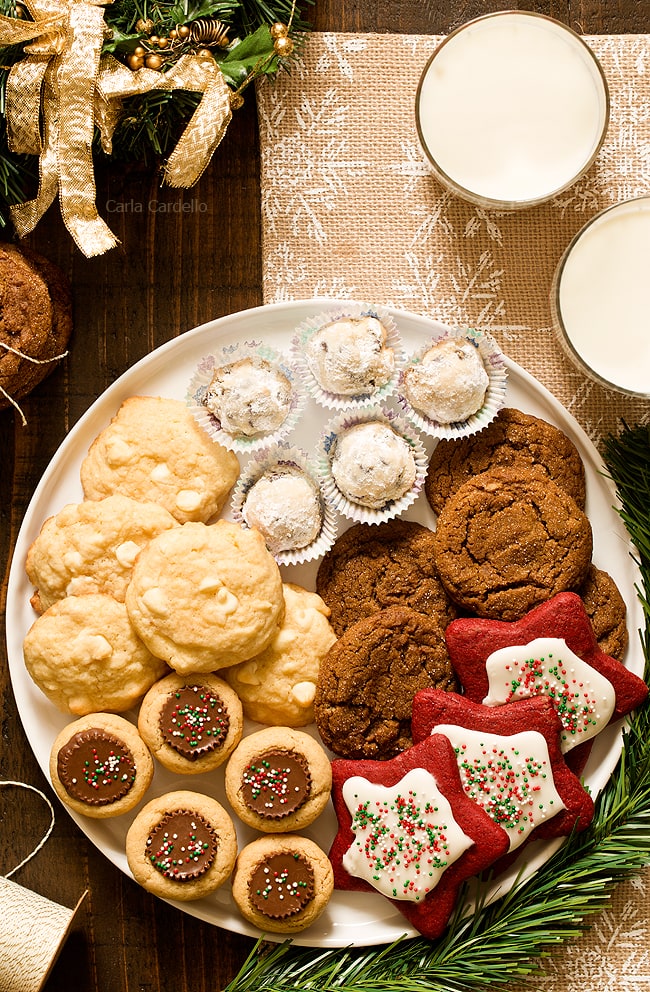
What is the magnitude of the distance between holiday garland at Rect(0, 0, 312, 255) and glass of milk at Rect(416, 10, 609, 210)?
0.40 meters

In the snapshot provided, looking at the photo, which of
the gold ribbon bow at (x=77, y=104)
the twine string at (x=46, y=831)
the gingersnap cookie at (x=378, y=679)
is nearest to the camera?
the gold ribbon bow at (x=77, y=104)

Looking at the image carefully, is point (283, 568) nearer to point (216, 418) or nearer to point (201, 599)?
point (201, 599)

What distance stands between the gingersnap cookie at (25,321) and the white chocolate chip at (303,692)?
998 mm

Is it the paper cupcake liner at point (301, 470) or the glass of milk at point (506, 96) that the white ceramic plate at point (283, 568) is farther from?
the glass of milk at point (506, 96)

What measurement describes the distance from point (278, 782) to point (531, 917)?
2.39ft

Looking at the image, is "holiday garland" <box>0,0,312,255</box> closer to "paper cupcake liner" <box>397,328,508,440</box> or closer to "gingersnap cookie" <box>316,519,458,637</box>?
"paper cupcake liner" <box>397,328,508,440</box>

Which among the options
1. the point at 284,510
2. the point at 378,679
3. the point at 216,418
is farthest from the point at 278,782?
the point at 216,418

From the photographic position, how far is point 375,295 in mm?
2332

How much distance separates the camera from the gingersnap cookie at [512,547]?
6.93 ft

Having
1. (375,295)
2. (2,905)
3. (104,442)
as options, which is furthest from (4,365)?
(2,905)

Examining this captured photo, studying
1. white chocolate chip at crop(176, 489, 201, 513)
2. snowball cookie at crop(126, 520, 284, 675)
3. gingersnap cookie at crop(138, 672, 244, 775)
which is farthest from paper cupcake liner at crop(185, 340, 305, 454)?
gingersnap cookie at crop(138, 672, 244, 775)

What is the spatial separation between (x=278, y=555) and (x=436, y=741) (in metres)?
0.59

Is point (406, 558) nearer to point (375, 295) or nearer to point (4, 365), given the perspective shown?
point (375, 295)

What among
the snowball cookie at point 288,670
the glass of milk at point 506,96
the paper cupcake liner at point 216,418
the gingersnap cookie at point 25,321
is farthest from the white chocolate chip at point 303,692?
the glass of milk at point 506,96
